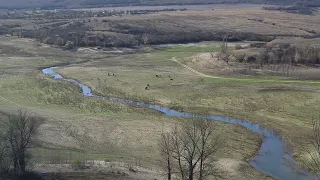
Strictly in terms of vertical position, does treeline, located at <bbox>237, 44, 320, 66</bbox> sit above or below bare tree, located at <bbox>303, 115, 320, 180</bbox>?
above

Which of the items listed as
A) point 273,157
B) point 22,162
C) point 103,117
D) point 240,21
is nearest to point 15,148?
point 22,162

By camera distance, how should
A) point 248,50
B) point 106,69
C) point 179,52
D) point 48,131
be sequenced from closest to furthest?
1. point 48,131
2. point 106,69
3. point 248,50
4. point 179,52

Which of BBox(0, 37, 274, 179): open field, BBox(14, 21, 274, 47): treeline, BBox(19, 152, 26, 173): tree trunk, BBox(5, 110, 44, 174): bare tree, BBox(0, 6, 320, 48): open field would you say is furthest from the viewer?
BBox(0, 6, 320, 48): open field

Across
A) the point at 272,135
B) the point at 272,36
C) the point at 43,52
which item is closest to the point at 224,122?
the point at 272,135

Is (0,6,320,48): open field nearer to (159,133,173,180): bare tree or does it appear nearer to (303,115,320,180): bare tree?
(303,115,320,180): bare tree

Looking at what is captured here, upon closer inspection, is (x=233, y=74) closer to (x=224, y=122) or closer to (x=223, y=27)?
(x=224, y=122)

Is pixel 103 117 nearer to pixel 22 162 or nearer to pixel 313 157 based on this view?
pixel 22 162

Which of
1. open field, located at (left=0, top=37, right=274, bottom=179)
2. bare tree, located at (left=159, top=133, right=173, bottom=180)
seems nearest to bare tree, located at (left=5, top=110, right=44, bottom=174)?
open field, located at (left=0, top=37, right=274, bottom=179)

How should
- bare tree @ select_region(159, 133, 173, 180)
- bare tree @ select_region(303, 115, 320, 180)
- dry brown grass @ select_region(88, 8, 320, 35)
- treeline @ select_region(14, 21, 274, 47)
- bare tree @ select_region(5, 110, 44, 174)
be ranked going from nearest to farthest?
1. bare tree @ select_region(159, 133, 173, 180)
2. bare tree @ select_region(5, 110, 44, 174)
3. bare tree @ select_region(303, 115, 320, 180)
4. treeline @ select_region(14, 21, 274, 47)
5. dry brown grass @ select_region(88, 8, 320, 35)
